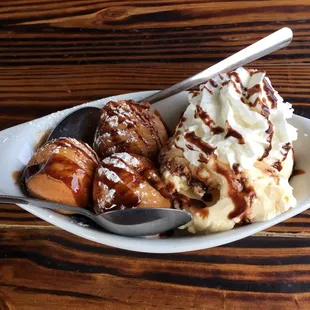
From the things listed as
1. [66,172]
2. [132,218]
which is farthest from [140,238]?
[66,172]

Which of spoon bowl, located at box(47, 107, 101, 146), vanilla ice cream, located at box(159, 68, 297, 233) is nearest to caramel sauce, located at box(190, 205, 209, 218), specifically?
vanilla ice cream, located at box(159, 68, 297, 233)

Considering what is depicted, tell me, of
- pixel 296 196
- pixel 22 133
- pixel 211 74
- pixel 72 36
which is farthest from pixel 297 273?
pixel 72 36

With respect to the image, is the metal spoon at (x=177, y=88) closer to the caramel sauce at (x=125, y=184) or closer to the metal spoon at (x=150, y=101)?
the metal spoon at (x=150, y=101)

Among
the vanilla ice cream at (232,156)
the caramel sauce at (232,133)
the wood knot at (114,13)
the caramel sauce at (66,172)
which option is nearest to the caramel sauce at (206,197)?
the vanilla ice cream at (232,156)

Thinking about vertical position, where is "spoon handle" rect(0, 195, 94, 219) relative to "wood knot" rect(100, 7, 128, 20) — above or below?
below

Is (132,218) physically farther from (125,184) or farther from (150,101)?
(150,101)

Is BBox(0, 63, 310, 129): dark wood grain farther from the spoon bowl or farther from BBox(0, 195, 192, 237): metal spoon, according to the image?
BBox(0, 195, 192, 237): metal spoon

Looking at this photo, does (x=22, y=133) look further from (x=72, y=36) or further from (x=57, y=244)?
(x=72, y=36)
